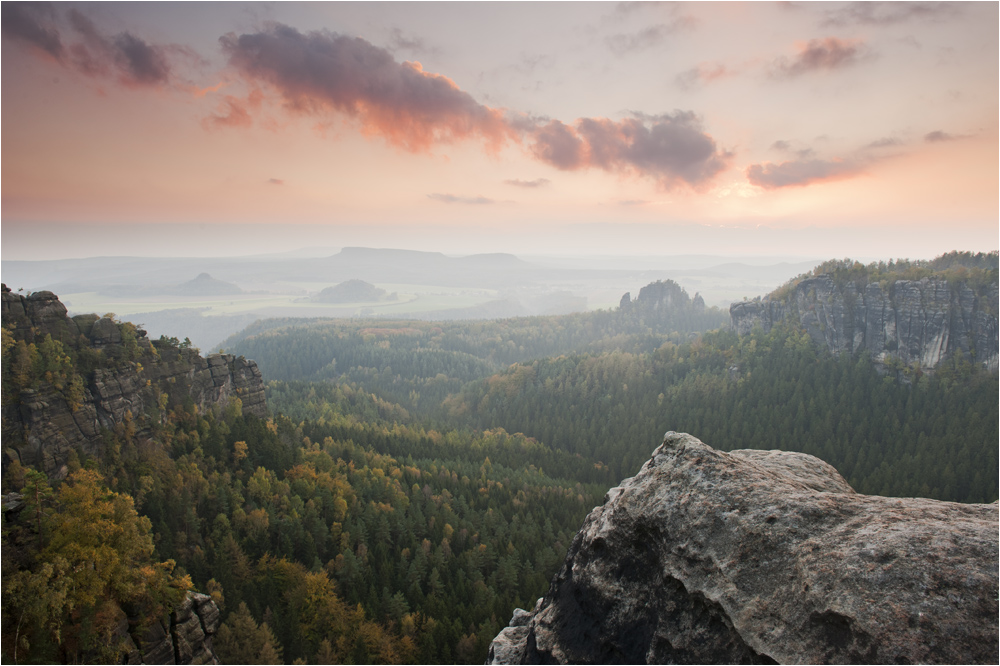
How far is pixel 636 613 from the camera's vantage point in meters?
14.5

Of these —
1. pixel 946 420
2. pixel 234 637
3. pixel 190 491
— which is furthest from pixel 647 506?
pixel 946 420

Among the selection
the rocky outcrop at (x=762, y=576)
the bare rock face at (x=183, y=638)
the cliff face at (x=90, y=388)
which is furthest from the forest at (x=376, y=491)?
the rocky outcrop at (x=762, y=576)

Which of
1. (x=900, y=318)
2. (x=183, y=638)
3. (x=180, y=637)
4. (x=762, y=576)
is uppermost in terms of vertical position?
(x=900, y=318)

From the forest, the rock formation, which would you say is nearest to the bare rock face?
the rock formation

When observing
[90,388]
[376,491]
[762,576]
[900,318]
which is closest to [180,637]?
[762,576]

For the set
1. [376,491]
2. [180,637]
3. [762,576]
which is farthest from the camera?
[376,491]

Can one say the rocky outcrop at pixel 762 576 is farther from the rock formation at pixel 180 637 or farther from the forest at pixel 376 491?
the forest at pixel 376 491

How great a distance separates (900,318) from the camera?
12088 cm

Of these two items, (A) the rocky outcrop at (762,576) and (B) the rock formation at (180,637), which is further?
(B) the rock formation at (180,637)

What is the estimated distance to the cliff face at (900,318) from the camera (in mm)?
109375

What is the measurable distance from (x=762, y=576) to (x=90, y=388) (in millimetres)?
63652

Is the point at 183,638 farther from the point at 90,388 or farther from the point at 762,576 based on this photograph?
the point at 90,388

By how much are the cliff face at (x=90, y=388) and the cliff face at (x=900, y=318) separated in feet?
485

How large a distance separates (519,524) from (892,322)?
11545 centimetres
